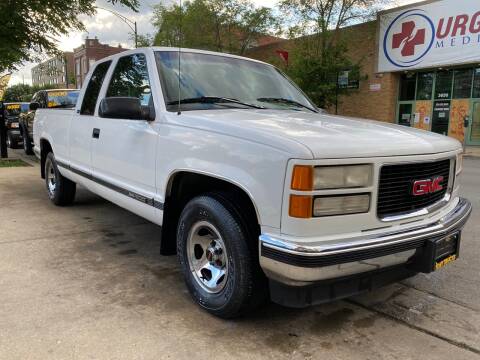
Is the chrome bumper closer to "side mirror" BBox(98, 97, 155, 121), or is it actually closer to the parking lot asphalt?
the parking lot asphalt

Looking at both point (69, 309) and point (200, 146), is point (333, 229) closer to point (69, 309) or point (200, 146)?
point (200, 146)

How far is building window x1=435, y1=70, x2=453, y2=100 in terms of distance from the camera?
20.8 meters

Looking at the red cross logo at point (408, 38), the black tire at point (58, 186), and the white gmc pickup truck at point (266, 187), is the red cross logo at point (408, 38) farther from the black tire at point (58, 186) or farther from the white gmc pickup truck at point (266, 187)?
the white gmc pickup truck at point (266, 187)

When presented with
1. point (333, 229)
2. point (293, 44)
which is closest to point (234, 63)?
point (333, 229)

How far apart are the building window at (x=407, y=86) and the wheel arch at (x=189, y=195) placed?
21304 millimetres

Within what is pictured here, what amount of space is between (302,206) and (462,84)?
20.8 metres

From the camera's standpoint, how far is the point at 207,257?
318cm

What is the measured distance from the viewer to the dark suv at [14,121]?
1631 cm

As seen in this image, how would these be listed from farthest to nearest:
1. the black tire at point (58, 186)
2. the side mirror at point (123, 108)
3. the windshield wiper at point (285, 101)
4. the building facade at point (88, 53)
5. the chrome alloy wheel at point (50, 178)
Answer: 1. the building facade at point (88, 53)
2. the chrome alloy wheel at point (50, 178)
3. the black tire at point (58, 186)
4. the windshield wiper at point (285, 101)
5. the side mirror at point (123, 108)

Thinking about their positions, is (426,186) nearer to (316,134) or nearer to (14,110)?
(316,134)

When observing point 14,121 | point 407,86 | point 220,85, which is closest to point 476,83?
point 407,86

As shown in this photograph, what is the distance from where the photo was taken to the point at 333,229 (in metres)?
2.48

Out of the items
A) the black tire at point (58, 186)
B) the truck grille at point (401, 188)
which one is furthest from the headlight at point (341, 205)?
the black tire at point (58, 186)

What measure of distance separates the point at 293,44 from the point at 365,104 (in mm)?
4944
